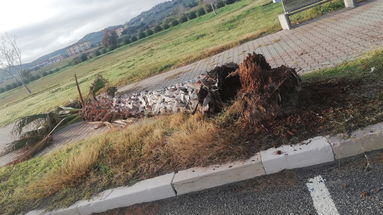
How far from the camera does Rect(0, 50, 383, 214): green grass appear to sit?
13.0 feet

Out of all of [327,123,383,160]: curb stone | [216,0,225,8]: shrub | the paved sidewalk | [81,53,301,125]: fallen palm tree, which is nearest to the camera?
[327,123,383,160]: curb stone

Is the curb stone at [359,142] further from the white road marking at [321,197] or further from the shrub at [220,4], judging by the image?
the shrub at [220,4]

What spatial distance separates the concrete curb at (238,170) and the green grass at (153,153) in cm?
15

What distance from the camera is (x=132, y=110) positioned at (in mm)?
7699

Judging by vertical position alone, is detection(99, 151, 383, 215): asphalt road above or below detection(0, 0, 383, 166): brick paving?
below

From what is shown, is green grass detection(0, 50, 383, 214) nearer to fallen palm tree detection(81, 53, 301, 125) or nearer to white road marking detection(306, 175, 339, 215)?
fallen palm tree detection(81, 53, 301, 125)

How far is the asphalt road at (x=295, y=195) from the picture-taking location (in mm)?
2781

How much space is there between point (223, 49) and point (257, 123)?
32.3ft

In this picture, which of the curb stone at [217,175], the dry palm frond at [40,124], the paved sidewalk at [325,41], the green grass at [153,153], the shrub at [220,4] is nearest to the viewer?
the curb stone at [217,175]

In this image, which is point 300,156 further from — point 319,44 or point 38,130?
point 38,130

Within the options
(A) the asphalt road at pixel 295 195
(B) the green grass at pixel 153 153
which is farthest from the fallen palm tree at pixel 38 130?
(A) the asphalt road at pixel 295 195

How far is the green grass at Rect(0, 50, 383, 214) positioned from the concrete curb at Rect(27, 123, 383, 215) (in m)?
0.15

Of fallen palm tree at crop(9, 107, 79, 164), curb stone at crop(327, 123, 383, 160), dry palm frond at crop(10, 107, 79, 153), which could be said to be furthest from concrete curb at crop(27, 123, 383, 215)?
dry palm frond at crop(10, 107, 79, 153)

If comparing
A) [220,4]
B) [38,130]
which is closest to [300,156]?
[38,130]
